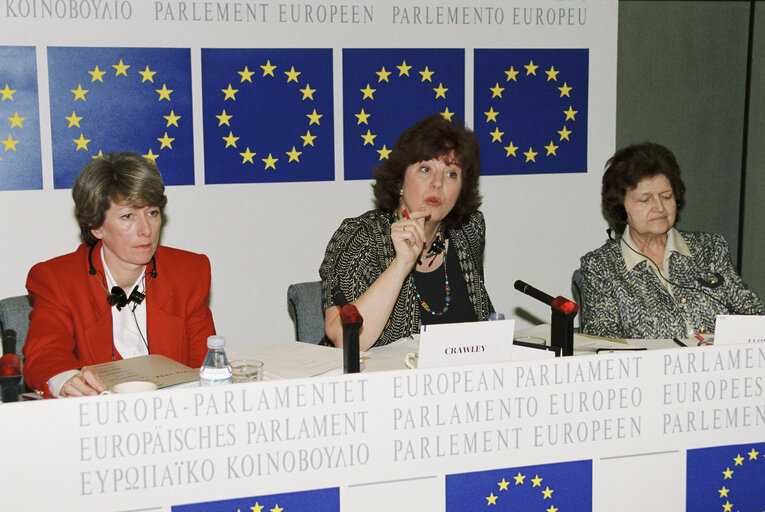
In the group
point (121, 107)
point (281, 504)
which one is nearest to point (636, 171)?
point (121, 107)

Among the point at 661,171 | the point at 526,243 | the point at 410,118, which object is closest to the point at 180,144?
the point at 410,118

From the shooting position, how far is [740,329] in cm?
201

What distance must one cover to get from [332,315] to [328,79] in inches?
50.9

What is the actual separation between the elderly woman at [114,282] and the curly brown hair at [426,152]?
0.84 metres

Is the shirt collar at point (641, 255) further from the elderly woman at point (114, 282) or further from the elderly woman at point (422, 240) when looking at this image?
the elderly woman at point (114, 282)

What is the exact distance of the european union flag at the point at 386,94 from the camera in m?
3.70

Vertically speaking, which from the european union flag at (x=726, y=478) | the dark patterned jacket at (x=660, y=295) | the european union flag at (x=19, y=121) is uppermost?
the european union flag at (x=19, y=121)

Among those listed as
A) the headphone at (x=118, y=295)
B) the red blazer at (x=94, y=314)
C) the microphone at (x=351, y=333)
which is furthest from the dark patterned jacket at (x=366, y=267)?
the microphone at (x=351, y=333)

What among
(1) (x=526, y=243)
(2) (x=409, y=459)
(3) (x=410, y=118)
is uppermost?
(3) (x=410, y=118)

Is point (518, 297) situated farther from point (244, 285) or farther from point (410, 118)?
point (244, 285)

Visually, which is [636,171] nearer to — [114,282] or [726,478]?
[726,478]

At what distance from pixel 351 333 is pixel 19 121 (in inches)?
81.8

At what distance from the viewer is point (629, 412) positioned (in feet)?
5.94

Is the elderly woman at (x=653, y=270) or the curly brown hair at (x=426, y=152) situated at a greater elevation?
the curly brown hair at (x=426, y=152)
